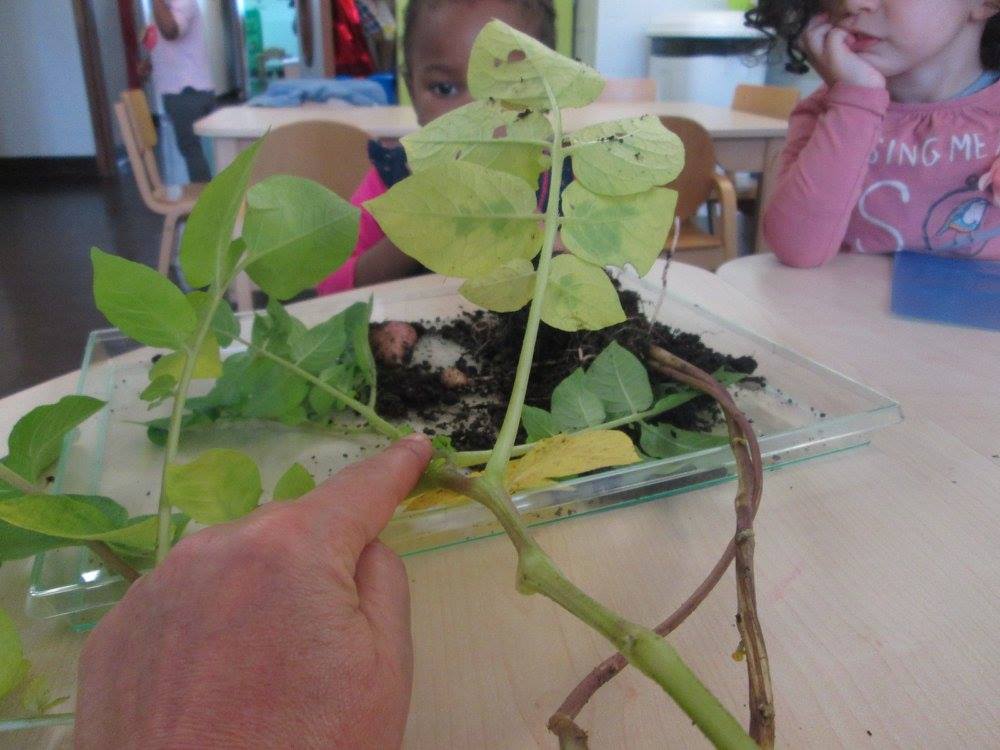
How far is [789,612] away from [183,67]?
3.17 metres

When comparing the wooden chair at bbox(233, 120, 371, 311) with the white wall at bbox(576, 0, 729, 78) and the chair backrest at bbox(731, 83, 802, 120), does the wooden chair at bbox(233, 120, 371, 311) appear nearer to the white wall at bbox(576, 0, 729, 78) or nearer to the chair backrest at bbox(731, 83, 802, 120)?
the chair backrest at bbox(731, 83, 802, 120)

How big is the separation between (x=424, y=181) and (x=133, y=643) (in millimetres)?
192

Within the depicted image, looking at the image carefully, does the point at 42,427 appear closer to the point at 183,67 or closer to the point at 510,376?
the point at 510,376

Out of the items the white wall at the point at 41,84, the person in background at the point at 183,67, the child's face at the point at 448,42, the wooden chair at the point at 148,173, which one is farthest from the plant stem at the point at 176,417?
the white wall at the point at 41,84

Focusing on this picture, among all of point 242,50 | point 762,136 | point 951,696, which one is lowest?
point 951,696

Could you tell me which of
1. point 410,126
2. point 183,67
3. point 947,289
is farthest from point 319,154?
point 183,67

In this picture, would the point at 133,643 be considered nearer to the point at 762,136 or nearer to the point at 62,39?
the point at 762,136

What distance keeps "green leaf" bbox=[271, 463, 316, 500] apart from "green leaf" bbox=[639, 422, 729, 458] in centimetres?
19

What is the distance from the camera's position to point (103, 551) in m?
0.26

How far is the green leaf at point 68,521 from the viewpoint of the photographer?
0.75 feet

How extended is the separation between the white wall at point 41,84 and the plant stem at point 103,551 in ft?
12.3

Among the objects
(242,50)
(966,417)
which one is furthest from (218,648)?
(242,50)

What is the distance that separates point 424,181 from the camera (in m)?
0.28

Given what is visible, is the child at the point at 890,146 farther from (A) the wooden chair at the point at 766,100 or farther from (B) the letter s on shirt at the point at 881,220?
(A) the wooden chair at the point at 766,100
